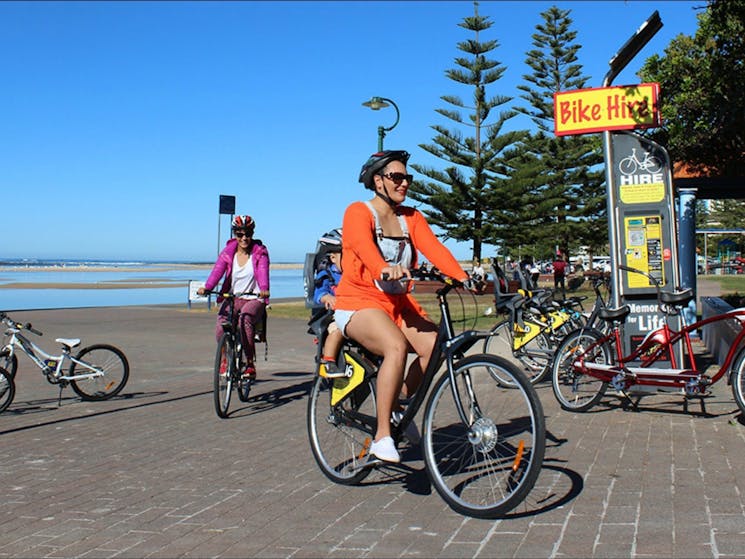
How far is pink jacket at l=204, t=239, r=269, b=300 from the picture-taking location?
8.07 metres

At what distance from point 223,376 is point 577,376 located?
308 cm

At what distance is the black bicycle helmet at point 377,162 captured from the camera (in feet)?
14.7

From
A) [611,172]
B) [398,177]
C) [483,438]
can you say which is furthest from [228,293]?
[483,438]

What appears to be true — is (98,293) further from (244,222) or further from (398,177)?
(398,177)

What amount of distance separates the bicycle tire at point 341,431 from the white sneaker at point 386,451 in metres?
0.24

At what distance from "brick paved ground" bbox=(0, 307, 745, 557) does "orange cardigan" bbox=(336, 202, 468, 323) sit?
→ 40.9 inches

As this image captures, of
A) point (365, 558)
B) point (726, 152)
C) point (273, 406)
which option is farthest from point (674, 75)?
point (365, 558)

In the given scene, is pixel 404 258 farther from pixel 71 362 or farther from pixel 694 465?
pixel 71 362

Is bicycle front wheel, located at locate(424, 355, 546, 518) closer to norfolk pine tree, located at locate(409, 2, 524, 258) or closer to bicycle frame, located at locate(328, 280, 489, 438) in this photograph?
bicycle frame, located at locate(328, 280, 489, 438)

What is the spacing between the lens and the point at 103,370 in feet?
27.4

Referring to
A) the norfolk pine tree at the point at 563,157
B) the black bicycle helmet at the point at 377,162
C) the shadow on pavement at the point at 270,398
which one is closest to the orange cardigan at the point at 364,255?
the black bicycle helmet at the point at 377,162

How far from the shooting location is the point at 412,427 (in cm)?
440

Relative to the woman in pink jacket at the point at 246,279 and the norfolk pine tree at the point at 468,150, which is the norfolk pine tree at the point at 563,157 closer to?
the norfolk pine tree at the point at 468,150

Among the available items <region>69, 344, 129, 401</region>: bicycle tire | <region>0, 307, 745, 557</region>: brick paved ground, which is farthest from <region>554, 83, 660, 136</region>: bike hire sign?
<region>69, 344, 129, 401</region>: bicycle tire
